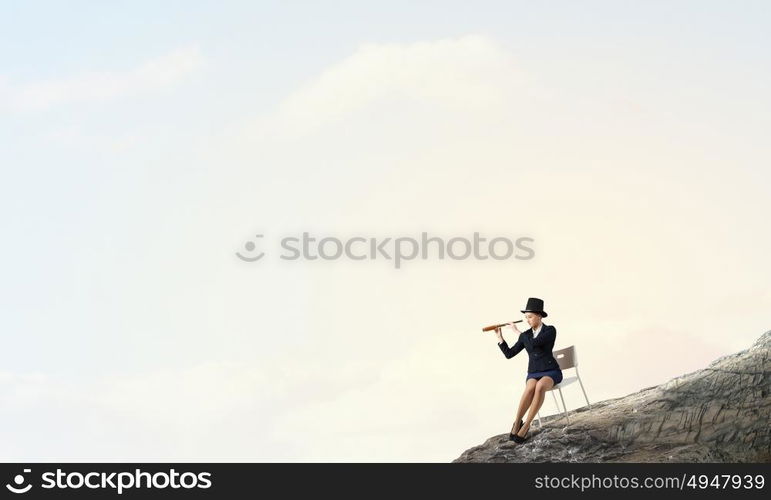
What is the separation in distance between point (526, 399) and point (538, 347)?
27.8 inches

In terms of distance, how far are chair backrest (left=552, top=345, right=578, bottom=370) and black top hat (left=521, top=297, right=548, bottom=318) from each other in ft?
4.01

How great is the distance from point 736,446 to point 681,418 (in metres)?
0.75

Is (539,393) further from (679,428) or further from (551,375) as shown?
(679,428)

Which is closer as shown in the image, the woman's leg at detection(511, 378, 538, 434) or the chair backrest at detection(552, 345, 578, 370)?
the woman's leg at detection(511, 378, 538, 434)

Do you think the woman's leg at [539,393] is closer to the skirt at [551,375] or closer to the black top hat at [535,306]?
the skirt at [551,375]

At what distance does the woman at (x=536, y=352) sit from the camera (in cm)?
1258

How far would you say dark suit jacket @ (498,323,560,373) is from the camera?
1256 centimetres

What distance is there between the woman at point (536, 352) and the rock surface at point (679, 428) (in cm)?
87
